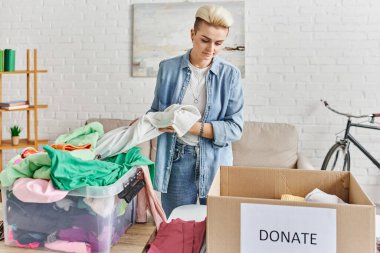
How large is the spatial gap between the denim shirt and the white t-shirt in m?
0.02

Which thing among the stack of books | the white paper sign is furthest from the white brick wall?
the white paper sign

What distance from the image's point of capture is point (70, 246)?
0.94 metres

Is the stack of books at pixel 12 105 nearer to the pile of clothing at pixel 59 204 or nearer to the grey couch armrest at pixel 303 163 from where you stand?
the grey couch armrest at pixel 303 163

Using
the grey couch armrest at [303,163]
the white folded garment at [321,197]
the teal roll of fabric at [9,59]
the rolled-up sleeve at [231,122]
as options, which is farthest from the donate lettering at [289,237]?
the teal roll of fabric at [9,59]

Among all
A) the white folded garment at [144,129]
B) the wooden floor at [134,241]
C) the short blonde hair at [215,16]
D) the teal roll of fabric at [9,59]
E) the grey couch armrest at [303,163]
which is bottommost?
the grey couch armrest at [303,163]

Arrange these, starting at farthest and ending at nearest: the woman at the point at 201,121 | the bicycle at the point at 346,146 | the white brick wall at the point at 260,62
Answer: the white brick wall at the point at 260,62, the bicycle at the point at 346,146, the woman at the point at 201,121

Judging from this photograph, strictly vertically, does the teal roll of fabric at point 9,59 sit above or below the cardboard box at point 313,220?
above

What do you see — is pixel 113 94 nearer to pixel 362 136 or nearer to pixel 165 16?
pixel 165 16

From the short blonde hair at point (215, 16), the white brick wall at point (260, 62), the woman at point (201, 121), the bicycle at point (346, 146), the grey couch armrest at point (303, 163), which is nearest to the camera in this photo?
the short blonde hair at point (215, 16)

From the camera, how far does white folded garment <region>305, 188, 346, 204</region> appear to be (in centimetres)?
91

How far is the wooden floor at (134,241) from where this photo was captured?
3.21 feet

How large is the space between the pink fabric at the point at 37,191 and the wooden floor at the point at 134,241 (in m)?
0.15

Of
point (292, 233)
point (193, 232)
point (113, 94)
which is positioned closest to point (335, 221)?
point (292, 233)

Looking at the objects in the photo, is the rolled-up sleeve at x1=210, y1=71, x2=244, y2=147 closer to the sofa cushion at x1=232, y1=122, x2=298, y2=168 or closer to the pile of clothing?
the pile of clothing
